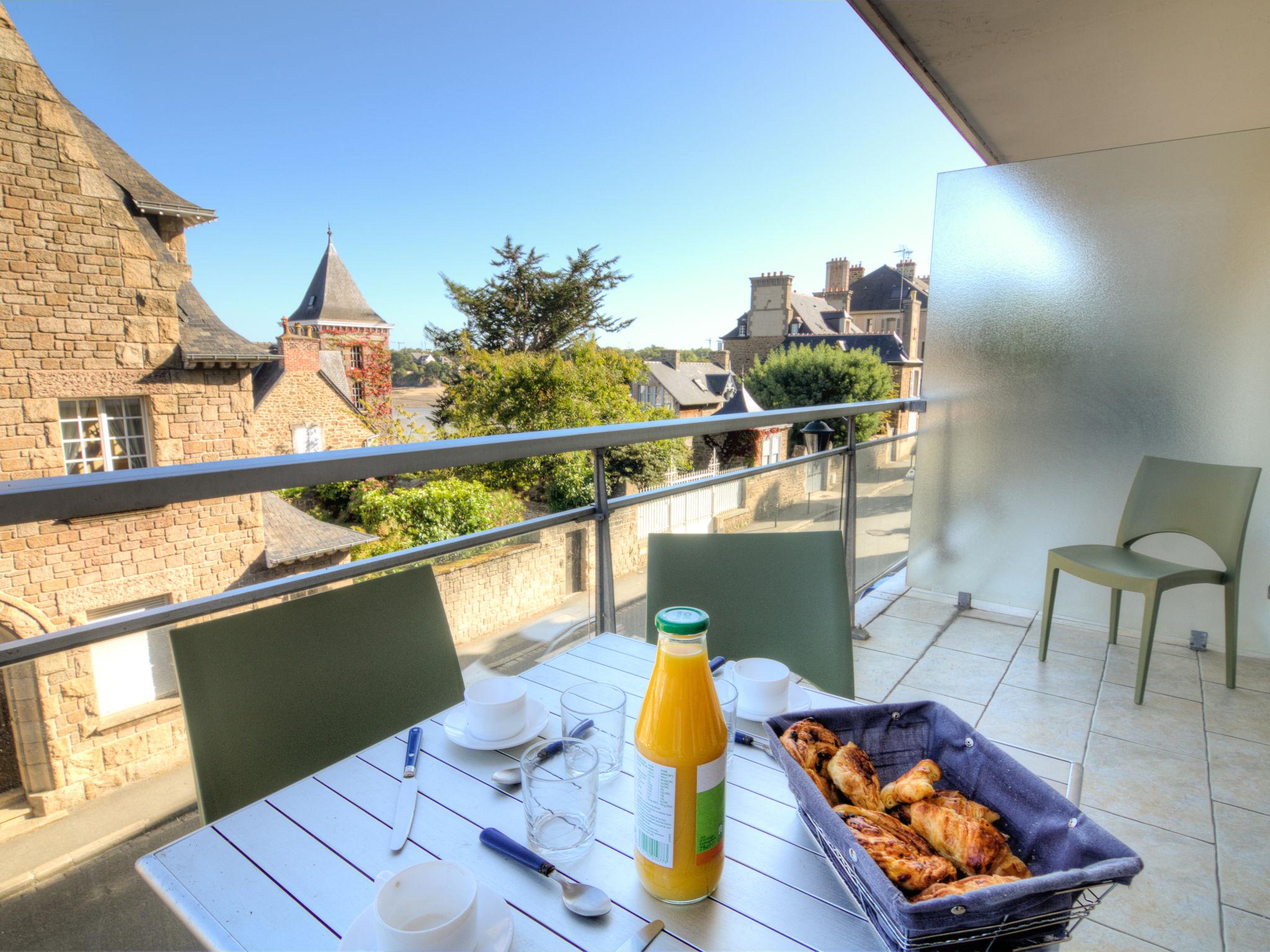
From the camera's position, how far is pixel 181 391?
16.5m

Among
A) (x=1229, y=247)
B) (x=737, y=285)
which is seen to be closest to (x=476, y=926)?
(x=1229, y=247)

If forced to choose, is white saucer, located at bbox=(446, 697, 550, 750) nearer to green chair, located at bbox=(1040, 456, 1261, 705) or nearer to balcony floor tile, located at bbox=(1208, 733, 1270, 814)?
balcony floor tile, located at bbox=(1208, 733, 1270, 814)

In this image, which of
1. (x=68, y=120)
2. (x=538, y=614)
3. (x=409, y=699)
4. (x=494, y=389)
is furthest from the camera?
→ (x=494, y=389)

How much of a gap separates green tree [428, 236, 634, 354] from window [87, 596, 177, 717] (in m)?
28.2

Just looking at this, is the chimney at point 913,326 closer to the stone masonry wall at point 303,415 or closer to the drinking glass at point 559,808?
the stone masonry wall at point 303,415

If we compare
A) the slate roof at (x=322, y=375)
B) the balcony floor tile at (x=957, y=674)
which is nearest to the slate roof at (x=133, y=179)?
the slate roof at (x=322, y=375)

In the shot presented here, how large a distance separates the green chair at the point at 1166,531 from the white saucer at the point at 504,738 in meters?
2.71

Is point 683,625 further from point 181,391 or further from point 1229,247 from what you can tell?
point 181,391

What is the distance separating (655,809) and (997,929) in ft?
0.92

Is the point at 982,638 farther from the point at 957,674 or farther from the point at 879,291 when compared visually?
the point at 879,291

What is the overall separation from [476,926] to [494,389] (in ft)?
67.5

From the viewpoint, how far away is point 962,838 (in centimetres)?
59

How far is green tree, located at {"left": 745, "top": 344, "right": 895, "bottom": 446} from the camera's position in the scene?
25.7 metres

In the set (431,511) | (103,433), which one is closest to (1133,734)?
(431,511)
